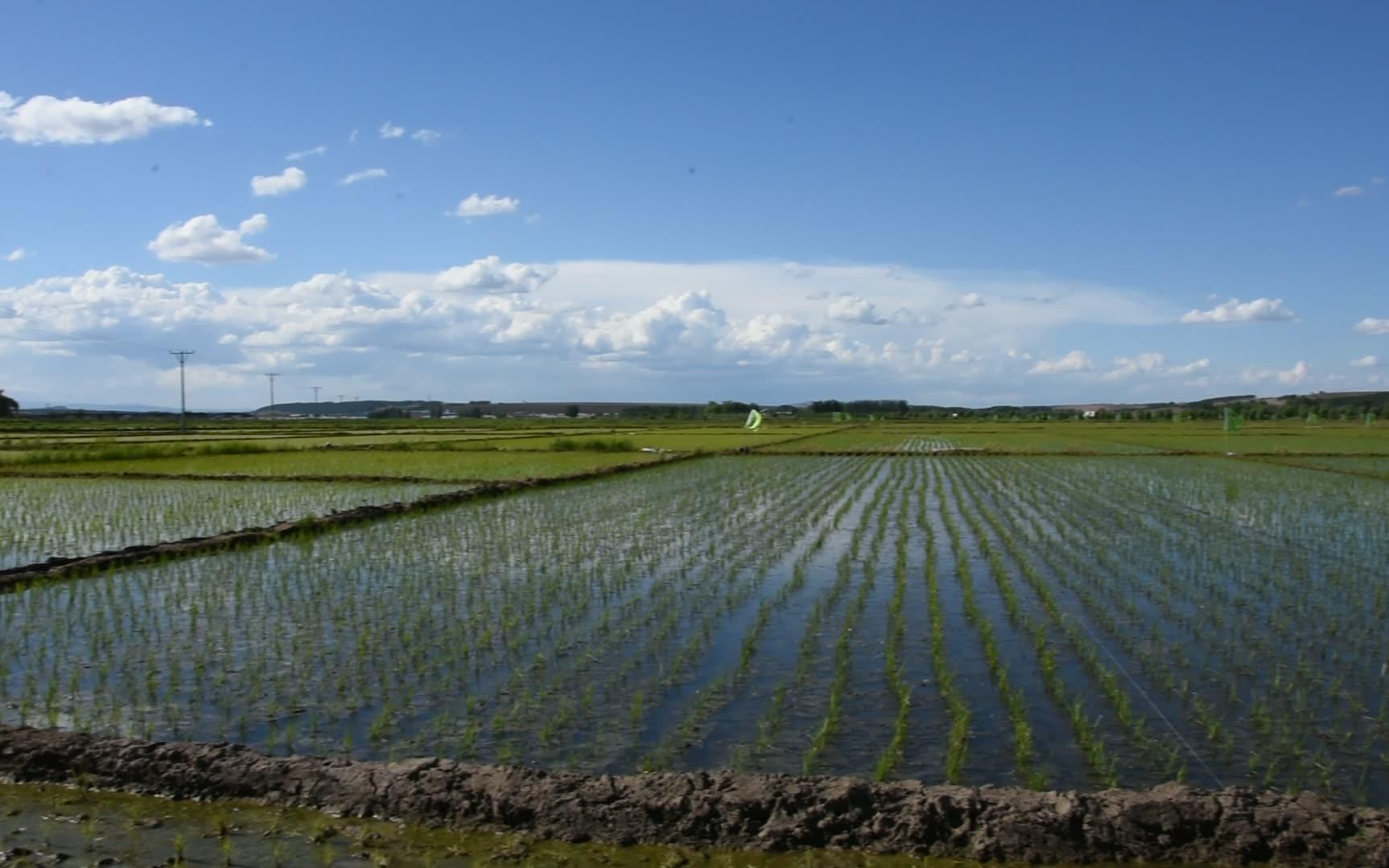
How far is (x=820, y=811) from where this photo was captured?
3893 millimetres

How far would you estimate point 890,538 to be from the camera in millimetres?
12086

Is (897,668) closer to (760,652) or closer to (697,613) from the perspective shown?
(760,652)

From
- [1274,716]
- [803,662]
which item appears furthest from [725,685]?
[1274,716]

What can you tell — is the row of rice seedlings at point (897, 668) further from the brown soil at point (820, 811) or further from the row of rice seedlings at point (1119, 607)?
the row of rice seedlings at point (1119, 607)

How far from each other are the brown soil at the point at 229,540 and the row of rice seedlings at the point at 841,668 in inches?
243

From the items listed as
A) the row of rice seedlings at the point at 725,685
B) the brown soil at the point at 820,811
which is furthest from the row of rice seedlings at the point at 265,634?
the row of rice seedlings at the point at 725,685

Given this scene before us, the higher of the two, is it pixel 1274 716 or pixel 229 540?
pixel 229 540

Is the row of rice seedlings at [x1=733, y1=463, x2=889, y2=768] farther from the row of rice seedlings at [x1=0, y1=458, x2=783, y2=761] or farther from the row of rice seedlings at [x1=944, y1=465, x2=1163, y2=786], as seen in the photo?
Result: the row of rice seedlings at [x1=0, y1=458, x2=783, y2=761]

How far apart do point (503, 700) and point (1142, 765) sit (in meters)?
2.92

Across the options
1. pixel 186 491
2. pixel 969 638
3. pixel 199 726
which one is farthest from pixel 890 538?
pixel 186 491

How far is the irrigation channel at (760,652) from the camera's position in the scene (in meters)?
4.82

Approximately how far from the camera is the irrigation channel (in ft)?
15.8

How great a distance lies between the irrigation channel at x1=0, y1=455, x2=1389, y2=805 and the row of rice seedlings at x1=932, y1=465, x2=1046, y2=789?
0.03 meters

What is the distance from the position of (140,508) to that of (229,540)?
4708mm
